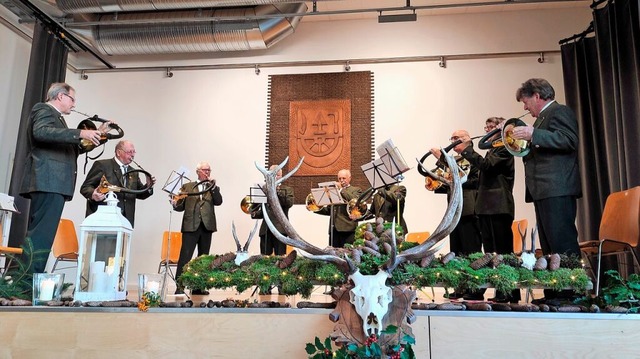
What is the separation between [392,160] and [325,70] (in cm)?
353

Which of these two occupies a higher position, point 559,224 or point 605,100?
point 605,100

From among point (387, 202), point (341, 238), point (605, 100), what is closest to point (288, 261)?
point (387, 202)

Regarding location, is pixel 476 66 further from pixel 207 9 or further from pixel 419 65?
pixel 207 9

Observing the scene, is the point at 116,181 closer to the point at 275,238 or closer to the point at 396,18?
the point at 275,238

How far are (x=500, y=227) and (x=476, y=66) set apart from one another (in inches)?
157

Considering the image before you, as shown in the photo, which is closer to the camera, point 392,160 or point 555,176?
point 555,176

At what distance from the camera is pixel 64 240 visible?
572 centimetres

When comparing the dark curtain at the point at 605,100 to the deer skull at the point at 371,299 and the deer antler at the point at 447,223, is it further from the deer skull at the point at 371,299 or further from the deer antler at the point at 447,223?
the deer skull at the point at 371,299

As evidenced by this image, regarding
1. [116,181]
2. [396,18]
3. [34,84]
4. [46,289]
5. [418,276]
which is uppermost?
[396,18]

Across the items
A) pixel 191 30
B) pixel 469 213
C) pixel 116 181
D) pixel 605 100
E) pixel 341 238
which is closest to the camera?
pixel 469 213

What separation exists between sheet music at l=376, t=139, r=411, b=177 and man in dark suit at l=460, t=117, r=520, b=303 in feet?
2.08

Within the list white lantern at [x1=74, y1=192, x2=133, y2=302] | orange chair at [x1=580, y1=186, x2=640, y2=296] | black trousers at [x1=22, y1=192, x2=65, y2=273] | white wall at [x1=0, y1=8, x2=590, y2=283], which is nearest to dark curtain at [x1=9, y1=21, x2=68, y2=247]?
white wall at [x1=0, y1=8, x2=590, y2=283]

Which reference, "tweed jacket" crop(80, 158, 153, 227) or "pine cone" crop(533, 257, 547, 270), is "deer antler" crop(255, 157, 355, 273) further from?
"tweed jacket" crop(80, 158, 153, 227)

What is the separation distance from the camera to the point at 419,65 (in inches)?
302
